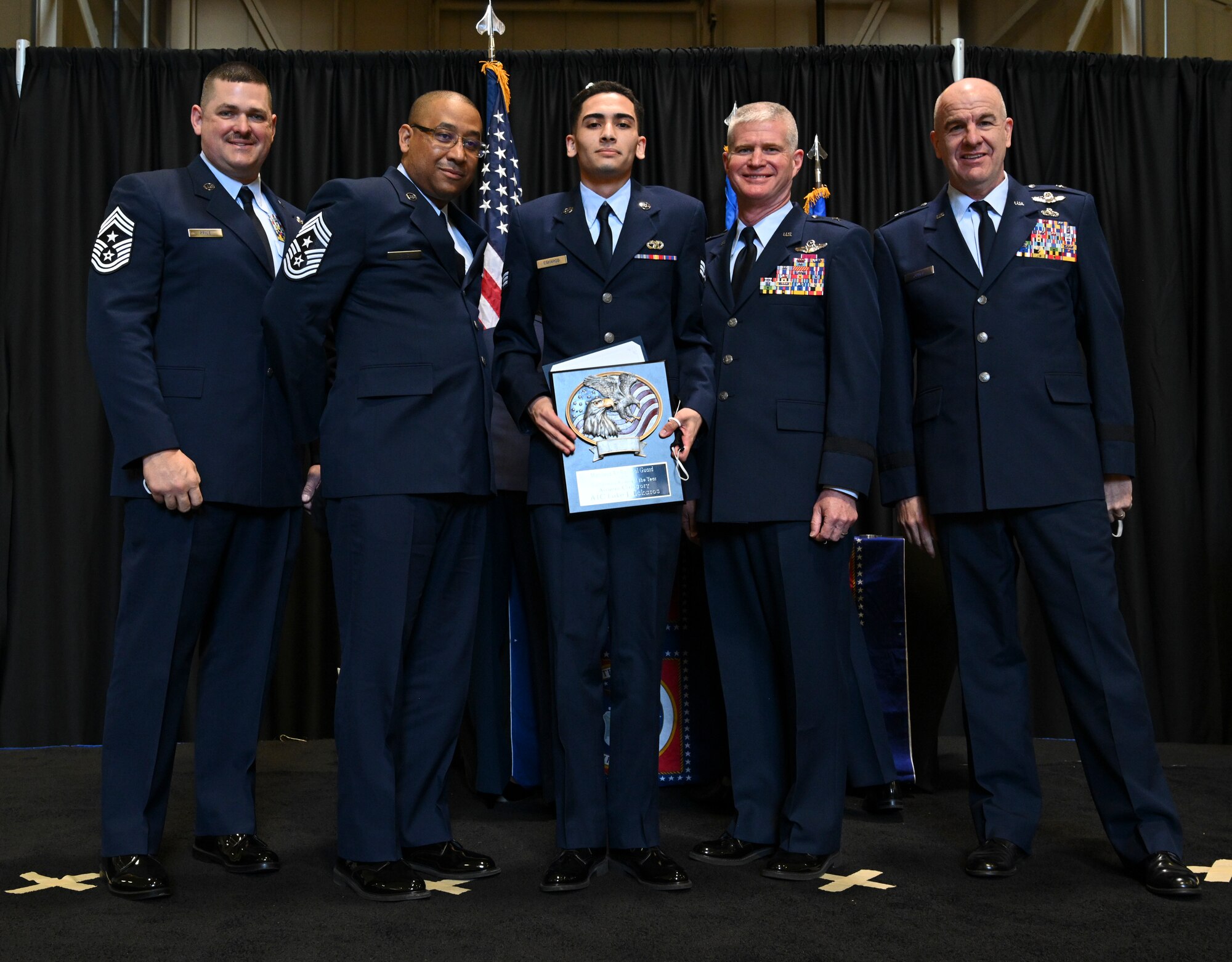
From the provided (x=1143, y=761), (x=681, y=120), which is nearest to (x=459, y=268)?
(x=1143, y=761)

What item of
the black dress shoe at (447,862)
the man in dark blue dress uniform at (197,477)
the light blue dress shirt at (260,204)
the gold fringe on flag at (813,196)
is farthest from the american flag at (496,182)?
the black dress shoe at (447,862)

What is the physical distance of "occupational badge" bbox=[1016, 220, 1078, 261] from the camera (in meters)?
2.60

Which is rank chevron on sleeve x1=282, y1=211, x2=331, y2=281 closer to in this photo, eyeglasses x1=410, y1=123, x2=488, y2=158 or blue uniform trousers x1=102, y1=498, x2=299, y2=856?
eyeglasses x1=410, y1=123, x2=488, y2=158

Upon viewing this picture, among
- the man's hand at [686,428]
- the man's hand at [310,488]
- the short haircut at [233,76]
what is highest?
the short haircut at [233,76]

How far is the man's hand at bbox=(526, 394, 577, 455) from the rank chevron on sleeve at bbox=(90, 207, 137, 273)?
98 cm

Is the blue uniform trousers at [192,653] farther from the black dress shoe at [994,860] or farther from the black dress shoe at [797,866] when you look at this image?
the black dress shoe at [994,860]

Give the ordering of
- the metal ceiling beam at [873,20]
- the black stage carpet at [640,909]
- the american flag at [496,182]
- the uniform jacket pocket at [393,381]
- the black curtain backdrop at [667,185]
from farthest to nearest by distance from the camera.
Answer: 1. the metal ceiling beam at [873,20]
2. the black curtain backdrop at [667,185]
3. the american flag at [496,182]
4. the uniform jacket pocket at [393,381]
5. the black stage carpet at [640,909]

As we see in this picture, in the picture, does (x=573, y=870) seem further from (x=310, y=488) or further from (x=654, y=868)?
(x=310, y=488)

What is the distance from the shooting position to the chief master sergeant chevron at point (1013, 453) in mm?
2488

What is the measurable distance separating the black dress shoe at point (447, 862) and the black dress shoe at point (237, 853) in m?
0.31

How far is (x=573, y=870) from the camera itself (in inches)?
92.7

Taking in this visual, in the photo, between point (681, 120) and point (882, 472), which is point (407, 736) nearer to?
point (882, 472)

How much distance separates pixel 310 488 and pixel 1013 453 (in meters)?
1.65

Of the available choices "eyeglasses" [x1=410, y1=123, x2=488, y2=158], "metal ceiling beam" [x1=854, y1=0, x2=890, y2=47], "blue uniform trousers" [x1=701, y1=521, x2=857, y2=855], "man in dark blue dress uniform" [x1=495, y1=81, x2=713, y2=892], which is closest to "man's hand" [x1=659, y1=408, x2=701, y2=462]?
"man in dark blue dress uniform" [x1=495, y1=81, x2=713, y2=892]
